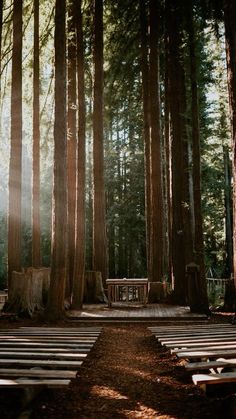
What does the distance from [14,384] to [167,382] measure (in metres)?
2.38

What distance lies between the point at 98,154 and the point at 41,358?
12.9 metres

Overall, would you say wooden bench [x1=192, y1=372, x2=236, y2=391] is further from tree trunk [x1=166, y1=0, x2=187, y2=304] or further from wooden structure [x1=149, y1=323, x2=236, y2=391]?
tree trunk [x1=166, y1=0, x2=187, y2=304]

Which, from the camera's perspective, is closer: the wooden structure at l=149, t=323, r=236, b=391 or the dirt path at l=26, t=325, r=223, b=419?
the wooden structure at l=149, t=323, r=236, b=391

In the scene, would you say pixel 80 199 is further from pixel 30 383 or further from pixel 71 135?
pixel 30 383

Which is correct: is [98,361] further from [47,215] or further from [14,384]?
[47,215]

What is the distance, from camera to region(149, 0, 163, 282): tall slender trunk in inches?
624

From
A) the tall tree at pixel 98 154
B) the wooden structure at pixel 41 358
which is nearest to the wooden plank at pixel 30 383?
the wooden structure at pixel 41 358

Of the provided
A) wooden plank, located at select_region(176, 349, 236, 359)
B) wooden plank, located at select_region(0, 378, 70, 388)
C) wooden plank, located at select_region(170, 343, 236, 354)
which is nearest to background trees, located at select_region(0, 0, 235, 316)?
wooden plank, located at select_region(170, 343, 236, 354)

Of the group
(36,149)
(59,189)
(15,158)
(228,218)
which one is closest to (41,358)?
(59,189)

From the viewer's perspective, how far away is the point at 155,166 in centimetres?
1612

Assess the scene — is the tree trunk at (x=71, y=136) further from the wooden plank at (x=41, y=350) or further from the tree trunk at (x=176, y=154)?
the wooden plank at (x=41, y=350)

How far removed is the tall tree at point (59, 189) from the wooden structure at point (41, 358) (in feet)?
12.4

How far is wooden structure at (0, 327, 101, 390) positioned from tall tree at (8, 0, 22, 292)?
7371 millimetres

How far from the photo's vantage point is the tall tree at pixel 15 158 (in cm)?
1402
